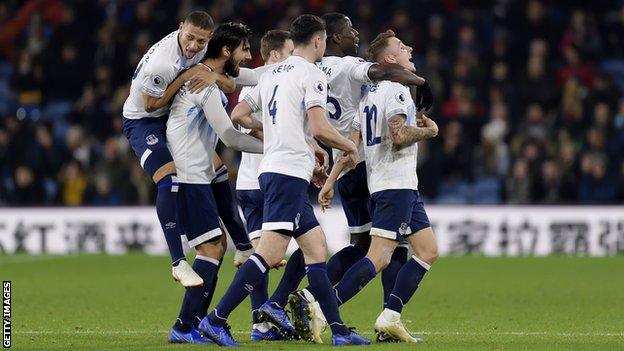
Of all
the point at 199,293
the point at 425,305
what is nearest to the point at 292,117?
the point at 199,293

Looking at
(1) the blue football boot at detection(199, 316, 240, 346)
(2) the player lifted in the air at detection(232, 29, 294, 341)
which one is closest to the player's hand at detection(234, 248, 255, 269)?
(2) the player lifted in the air at detection(232, 29, 294, 341)

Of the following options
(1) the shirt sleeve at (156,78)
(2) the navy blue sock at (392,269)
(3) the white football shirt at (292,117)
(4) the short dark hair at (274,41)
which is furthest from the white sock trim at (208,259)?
(4) the short dark hair at (274,41)

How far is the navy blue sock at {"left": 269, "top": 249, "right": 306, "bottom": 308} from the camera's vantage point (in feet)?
29.4

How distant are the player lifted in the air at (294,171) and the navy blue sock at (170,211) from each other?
2.00 feet

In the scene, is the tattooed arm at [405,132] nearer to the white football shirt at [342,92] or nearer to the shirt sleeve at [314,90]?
the white football shirt at [342,92]

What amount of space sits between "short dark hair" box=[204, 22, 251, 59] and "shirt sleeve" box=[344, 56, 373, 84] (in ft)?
2.56

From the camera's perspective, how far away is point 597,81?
19.4 m

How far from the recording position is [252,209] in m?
9.22

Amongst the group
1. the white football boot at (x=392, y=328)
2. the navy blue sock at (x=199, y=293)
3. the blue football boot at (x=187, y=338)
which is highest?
the navy blue sock at (x=199, y=293)

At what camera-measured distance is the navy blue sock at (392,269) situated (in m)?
9.11

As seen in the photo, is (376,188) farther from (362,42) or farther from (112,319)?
(362,42)

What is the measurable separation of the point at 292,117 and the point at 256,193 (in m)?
1.08

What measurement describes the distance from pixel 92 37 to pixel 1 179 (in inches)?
134

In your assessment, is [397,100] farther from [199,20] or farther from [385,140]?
[199,20]
